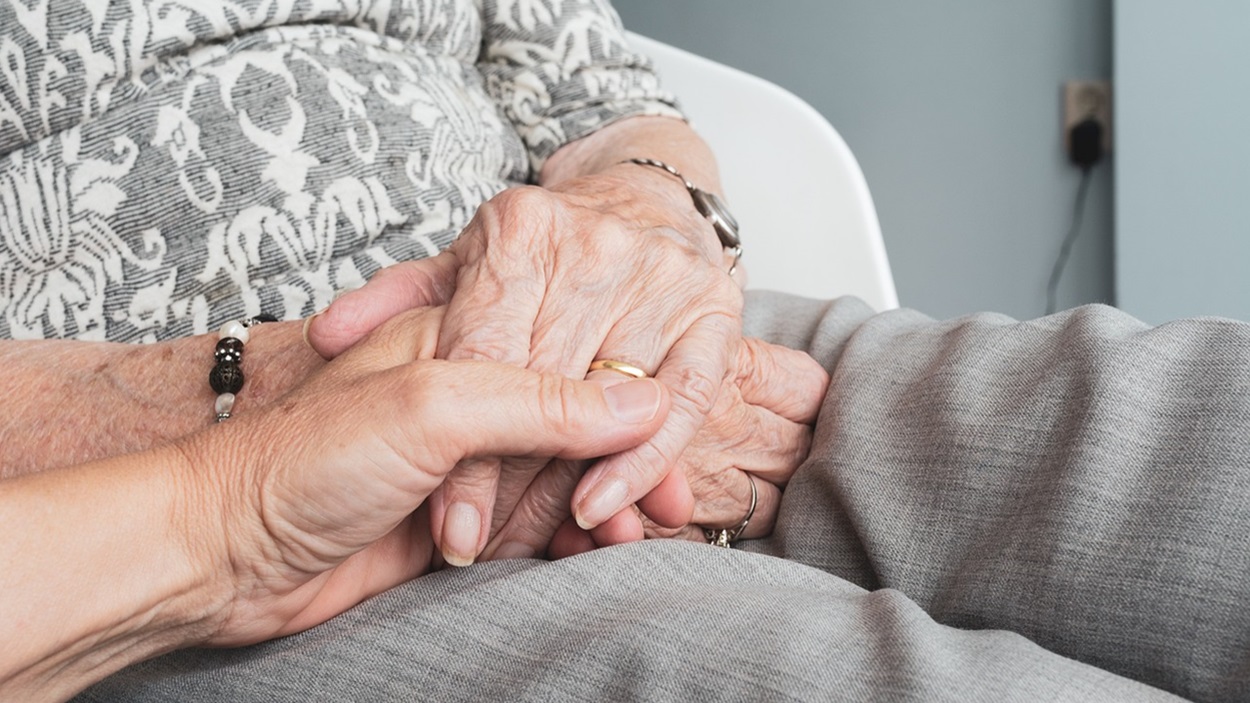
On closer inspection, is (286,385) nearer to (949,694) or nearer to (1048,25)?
(949,694)

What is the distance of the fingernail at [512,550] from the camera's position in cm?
73

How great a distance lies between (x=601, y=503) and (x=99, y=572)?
290 mm

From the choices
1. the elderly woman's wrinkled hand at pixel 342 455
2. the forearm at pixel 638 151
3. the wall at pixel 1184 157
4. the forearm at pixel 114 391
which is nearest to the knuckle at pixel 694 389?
the elderly woman's wrinkled hand at pixel 342 455

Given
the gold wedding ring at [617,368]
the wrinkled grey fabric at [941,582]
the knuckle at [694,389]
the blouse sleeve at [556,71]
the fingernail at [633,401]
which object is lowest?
the wrinkled grey fabric at [941,582]

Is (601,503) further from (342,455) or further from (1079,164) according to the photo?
(1079,164)

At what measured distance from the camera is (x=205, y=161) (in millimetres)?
846

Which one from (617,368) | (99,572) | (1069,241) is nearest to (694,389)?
(617,368)

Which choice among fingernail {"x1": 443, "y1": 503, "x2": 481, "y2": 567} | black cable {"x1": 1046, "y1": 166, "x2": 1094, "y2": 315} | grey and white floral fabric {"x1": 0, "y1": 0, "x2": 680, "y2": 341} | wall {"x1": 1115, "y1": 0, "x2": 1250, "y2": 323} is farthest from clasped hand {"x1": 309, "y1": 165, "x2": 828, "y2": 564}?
black cable {"x1": 1046, "y1": 166, "x2": 1094, "y2": 315}

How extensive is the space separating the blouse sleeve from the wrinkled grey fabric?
55cm

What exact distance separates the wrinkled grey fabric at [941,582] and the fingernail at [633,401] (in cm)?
8

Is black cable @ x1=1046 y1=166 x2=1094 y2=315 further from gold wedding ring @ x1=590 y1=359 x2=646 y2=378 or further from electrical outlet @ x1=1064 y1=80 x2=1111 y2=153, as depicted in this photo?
gold wedding ring @ x1=590 y1=359 x2=646 y2=378

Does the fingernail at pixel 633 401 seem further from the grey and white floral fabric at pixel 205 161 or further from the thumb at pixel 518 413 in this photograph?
the grey and white floral fabric at pixel 205 161

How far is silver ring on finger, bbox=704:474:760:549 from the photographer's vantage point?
0.81m

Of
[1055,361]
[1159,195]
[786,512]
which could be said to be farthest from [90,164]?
[1159,195]
